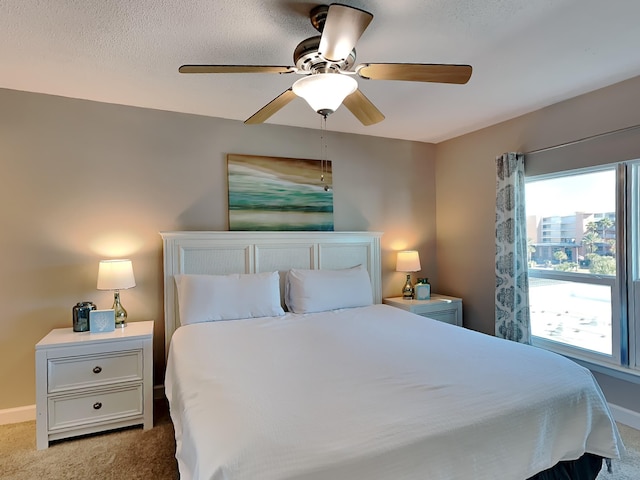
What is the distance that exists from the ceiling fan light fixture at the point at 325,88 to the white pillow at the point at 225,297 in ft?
5.37

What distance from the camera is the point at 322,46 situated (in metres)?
1.46

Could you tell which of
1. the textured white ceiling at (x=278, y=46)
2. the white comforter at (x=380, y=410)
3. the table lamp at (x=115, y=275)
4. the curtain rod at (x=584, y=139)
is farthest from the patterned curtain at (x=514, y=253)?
the table lamp at (x=115, y=275)

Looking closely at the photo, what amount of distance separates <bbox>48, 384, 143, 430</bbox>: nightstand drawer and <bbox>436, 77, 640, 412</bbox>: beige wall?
3.16 m

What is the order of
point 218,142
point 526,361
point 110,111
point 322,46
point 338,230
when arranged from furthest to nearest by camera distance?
point 338,230, point 218,142, point 110,111, point 526,361, point 322,46

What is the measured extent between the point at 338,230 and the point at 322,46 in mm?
2352

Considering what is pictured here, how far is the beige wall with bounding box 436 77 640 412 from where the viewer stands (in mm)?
2533

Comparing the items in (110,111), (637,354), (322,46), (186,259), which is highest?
(110,111)

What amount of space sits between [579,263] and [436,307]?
128cm

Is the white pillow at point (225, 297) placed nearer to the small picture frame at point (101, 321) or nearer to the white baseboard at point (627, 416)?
the small picture frame at point (101, 321)

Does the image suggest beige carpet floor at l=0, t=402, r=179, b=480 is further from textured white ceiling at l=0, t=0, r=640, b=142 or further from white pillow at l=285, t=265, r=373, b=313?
textured white ceiling at l=0, t=0, r=640, b=142

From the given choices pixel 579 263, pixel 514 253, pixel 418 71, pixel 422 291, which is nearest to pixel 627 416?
pixel 579 263

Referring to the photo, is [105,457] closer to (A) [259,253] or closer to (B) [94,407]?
(B) [94,407]

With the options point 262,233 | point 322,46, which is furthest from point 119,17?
point 262,233

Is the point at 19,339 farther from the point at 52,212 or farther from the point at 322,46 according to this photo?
the point at 322,46
